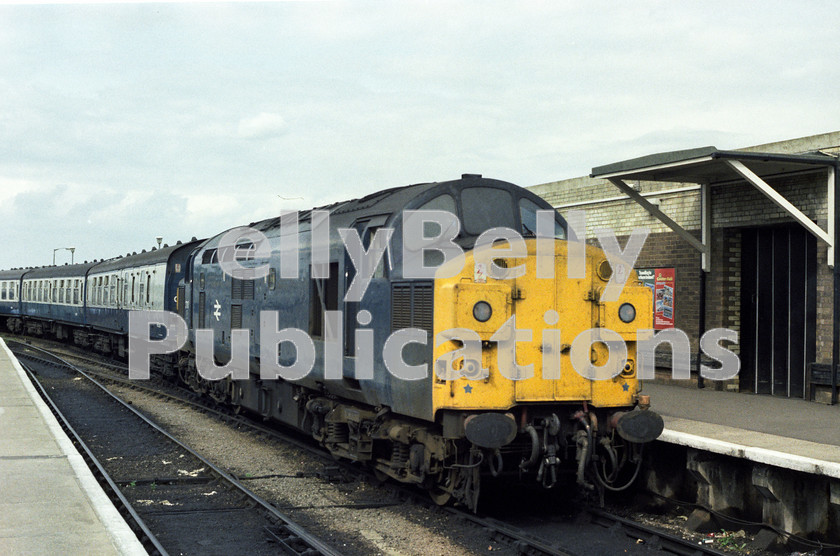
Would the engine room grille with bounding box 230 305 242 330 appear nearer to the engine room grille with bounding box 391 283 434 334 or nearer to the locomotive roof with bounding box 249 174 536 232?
the locomotive roof with bounding box 249 174 536 232

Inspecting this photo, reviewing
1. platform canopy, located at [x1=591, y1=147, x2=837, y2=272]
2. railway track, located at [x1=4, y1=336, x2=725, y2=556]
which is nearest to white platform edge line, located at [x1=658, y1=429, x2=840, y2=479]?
railway track, located at [x1=4, y1=336, x2=725, y2=556]

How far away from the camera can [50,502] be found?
7.96 m

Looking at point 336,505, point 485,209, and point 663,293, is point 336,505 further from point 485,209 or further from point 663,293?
point 663,293

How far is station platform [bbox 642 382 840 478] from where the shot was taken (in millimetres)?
7785

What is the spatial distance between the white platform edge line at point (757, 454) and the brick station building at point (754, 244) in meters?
4.05

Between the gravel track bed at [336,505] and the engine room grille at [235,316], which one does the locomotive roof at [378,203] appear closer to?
the engine room grille at [235,316]

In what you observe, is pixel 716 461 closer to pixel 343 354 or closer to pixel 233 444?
pixel 343 354

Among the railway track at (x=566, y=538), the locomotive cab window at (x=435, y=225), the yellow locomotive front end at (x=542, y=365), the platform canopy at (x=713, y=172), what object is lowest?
the railway track at (x=566, y=538)

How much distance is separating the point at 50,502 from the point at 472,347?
4257 mm

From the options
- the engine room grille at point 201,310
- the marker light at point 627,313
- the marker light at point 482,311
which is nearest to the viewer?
the marker light at point 482,311

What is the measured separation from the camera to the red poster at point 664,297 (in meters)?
14.8

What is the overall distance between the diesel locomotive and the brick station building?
419 centimetres

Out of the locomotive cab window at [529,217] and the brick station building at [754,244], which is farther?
the brick station building at [754,244]

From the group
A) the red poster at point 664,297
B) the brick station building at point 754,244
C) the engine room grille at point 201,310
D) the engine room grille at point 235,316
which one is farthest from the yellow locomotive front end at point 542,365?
the engine room grille at point 201,310
